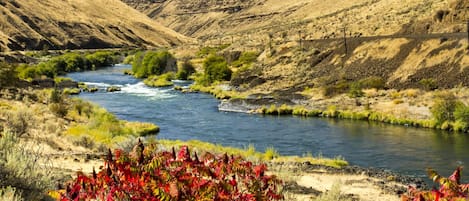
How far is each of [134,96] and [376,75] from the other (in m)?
24.6

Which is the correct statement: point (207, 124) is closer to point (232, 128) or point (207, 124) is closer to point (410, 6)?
point (232, 128)

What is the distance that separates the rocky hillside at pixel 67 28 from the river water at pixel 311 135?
90.0 m

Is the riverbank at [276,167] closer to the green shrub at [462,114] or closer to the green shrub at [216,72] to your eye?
the green shrub at [462,114]

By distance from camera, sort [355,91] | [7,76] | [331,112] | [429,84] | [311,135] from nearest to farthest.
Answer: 1. [311,135]
2. [7,76]
3. [331,112]
4. [429,84]
5. [355,91]

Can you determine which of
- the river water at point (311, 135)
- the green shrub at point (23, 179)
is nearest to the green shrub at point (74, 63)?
the river water at point (311, 135)

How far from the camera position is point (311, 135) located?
34281 mm

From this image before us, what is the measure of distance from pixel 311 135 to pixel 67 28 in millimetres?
136909

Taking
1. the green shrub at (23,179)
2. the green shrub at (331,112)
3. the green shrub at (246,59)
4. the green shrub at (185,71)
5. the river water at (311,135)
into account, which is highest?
the green shrub at (246,59)

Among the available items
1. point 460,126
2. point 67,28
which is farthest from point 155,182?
point 67,28

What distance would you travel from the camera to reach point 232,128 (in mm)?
37438

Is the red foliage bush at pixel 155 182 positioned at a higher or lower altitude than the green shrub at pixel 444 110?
higher

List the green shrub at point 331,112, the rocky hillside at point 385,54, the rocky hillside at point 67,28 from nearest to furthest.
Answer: the green shrub at point 331,112 → the rocky hillside at point 385,54 → the rocky hillside at point 67,28

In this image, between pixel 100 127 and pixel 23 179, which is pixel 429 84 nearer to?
pixel 100 127

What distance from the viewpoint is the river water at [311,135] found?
26859 millimetres
